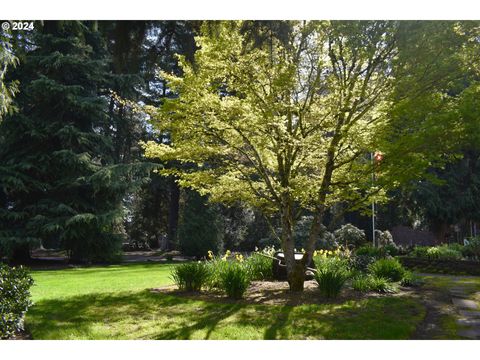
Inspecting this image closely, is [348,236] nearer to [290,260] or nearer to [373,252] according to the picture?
[373,252]

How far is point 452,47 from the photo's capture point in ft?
21.6

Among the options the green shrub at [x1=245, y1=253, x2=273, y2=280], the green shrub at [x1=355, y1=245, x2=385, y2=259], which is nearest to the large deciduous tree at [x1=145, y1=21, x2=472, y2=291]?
the green shrub at [x1=245, y1=253, x2=273, y2=280]

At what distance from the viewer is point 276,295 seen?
7609 mm

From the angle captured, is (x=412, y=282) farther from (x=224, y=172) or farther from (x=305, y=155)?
(x=224, y=172)

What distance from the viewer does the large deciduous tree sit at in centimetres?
686

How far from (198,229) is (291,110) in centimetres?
1254

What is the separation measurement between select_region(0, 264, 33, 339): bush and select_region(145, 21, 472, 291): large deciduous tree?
319cm

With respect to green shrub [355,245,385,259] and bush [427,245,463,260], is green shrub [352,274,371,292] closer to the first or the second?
green shrub [355,245,385,259]

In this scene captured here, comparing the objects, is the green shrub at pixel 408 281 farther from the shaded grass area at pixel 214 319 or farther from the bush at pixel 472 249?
the bush at pixel 472 249

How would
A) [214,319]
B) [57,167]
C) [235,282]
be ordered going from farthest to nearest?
[57,167] → [235,282] → [214,319]

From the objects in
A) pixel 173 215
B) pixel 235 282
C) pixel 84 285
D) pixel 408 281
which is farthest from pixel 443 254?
pixel 173 215

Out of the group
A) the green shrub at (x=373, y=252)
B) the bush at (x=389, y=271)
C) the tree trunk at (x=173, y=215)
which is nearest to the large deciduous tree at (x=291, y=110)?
the bush at (x=389, y=271)
